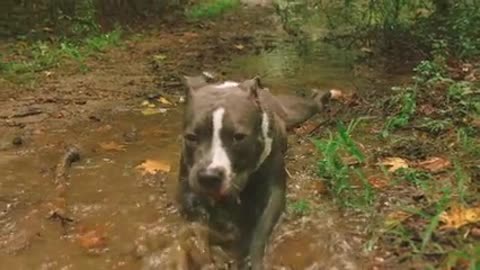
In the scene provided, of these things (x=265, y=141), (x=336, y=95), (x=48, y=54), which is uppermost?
(x=265, y=141)

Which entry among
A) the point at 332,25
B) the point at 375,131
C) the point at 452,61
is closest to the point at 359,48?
the point at 332,25

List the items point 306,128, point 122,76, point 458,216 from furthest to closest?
point 122,76, point 306,128, point 458,216

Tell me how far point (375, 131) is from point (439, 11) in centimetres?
Result: 314

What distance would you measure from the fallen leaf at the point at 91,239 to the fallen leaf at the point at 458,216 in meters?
1.91

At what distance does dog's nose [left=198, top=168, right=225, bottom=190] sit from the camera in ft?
12.2

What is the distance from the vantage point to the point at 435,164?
508 cm

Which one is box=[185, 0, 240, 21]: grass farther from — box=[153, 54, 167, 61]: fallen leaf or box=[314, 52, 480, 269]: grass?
box=[314, 52, 480, 269]: grass

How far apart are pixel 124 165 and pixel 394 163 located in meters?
1.97

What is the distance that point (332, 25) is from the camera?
1048 centimetres

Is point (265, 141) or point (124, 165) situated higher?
point (265, 141)

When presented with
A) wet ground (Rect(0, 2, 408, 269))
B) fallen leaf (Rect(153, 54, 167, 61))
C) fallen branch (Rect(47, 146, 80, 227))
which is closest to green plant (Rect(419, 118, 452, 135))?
wet ground (Rect(0, 2, 408, 269))

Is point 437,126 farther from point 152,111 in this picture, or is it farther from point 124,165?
point 152,111

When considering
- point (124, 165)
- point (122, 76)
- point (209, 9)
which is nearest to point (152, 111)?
point (124, 165)

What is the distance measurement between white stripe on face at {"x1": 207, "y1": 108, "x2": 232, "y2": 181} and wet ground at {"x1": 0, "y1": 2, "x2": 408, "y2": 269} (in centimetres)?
66
